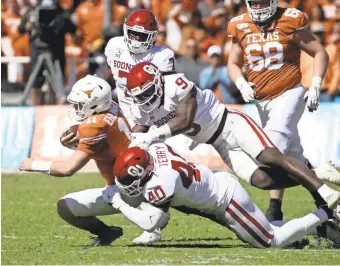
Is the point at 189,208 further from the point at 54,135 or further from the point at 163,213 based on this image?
the point at 54,135

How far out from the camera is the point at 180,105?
7590 millimetres

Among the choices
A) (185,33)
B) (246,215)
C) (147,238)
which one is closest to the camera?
(246,215)

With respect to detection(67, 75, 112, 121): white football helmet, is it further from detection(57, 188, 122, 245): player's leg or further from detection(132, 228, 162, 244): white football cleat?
detection(132, 228, 162, 244): white football cleat

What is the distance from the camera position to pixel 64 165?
23.3 feet

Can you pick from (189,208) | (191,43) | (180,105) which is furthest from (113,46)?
(191,43)

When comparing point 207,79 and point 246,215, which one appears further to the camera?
point 207,79

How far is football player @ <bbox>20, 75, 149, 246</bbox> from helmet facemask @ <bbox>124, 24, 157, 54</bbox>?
0.87 m

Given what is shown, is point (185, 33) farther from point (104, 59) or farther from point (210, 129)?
point (210, 129)

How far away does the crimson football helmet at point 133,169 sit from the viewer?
666 cm

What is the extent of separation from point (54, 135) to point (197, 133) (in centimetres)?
543

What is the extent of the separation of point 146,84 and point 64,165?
0.82 m

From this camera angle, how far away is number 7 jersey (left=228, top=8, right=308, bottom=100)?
823 centimetres

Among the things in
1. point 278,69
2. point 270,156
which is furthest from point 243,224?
point 278,69

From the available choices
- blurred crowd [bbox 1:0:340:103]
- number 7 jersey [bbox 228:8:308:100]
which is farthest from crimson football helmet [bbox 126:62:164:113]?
blurred crowd [bbox 1:0:340:103]
